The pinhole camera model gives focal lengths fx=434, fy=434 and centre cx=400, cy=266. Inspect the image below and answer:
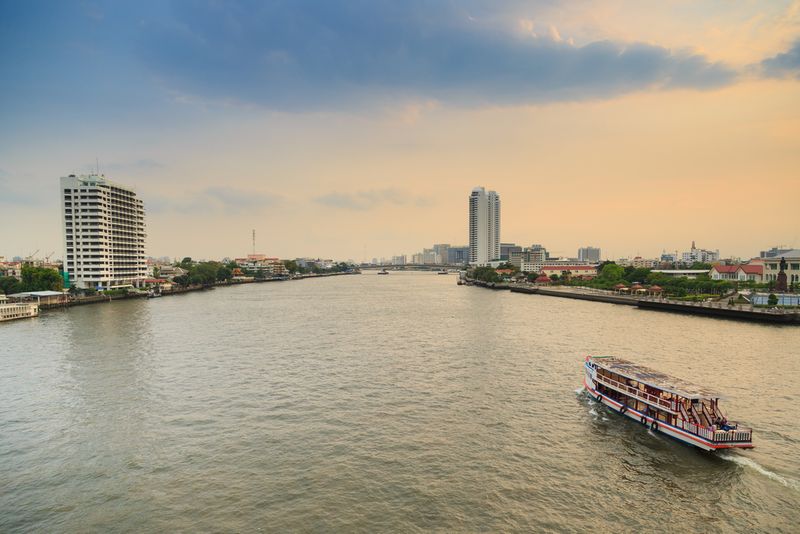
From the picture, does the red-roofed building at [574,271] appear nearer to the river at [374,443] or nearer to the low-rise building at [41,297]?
the river at [374,443]

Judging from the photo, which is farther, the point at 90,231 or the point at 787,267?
the point at 90,231

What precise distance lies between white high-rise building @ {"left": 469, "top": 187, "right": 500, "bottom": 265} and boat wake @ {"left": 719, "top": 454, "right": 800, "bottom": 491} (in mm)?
181683

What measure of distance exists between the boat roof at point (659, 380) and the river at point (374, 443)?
1.69m

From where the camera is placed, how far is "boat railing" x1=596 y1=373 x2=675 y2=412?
49.4ft

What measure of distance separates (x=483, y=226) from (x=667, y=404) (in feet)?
603

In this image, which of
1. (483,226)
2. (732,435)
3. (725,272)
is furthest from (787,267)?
(483,226)

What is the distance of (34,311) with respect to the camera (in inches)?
1893

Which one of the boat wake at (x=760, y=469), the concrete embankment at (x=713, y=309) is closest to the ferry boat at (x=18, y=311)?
the boat wake at (x=760, y=469)

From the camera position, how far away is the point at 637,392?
1648 cm

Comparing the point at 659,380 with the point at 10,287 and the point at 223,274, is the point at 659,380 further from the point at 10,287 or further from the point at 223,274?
the point at 223,274

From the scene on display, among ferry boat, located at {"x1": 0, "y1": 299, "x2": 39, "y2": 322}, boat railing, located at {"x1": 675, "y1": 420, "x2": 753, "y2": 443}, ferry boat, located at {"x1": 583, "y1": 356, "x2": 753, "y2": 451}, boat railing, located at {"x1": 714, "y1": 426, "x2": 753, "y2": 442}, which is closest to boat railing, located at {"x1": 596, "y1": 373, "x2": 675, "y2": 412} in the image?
ferry boat, located at {"x1": 583, "y1": 356, "x2": 753, "y2": 451}

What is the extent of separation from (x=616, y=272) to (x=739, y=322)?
43.6 metres

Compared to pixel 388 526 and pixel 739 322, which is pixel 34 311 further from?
pixel 739 322

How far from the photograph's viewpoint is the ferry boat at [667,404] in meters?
13.4
